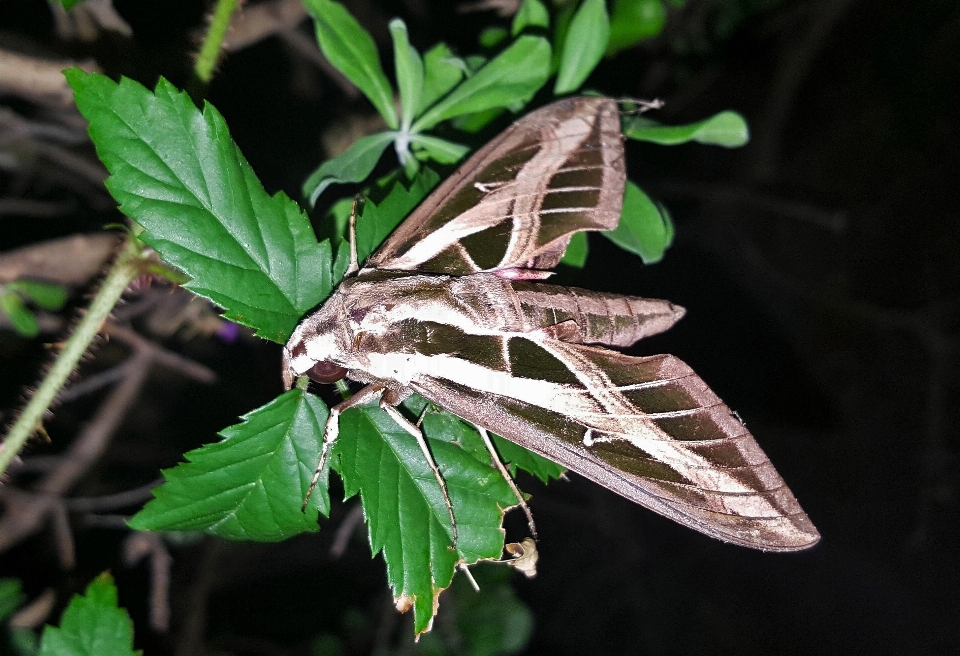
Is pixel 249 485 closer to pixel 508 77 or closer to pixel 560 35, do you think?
pixel 508 77

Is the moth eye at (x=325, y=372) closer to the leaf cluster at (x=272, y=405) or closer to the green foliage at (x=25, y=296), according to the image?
the leaf cluster at (x=272, y=405)

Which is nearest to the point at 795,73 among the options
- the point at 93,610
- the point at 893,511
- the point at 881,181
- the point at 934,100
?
the point at 934,100

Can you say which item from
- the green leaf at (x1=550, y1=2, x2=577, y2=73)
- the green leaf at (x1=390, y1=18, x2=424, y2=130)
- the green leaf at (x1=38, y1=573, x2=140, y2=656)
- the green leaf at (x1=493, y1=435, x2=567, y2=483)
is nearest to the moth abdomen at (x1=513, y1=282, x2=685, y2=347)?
the green leaf at (x1=493, y1=435, x2=567, y2=483)

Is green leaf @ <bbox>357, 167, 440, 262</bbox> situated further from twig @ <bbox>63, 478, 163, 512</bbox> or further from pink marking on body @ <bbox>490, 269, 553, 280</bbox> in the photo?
twig @ <bbox>63, 478, 163, 512</bbox>

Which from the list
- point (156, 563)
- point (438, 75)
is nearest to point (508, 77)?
point (438, 75)

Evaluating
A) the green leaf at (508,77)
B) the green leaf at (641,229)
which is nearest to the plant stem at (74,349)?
the green leaf at (508,77)

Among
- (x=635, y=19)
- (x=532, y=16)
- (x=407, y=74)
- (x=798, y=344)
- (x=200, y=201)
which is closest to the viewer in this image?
(x=200, y=201)

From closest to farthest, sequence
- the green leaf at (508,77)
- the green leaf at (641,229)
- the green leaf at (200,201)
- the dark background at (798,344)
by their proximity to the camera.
Answer: the green leaf at (200,201)
the green leaf at (508,77)
the green leaf at (641,229)
the dark background at (798,344)
